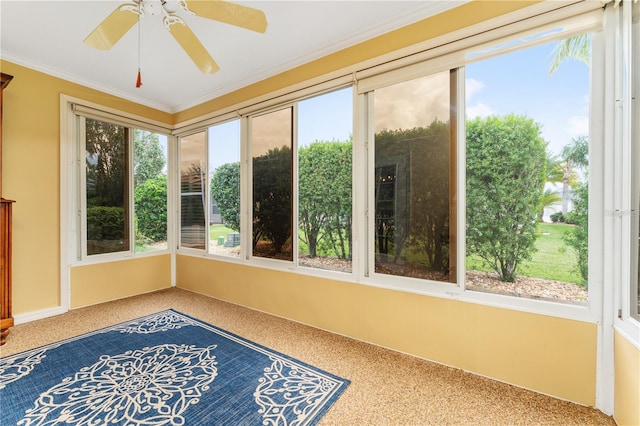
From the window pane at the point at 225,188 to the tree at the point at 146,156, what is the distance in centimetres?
95

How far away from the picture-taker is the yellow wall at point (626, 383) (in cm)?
143

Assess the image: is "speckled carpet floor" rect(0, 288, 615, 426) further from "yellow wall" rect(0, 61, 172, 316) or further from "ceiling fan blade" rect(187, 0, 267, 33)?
"ceiling fan blade" rect(187, 0, 267, 33)

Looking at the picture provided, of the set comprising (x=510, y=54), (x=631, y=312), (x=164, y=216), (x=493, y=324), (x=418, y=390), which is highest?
(x=510, y=54)

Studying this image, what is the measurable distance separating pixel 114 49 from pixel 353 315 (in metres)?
3.56

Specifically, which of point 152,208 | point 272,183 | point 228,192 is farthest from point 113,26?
point 152,208

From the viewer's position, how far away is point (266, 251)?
A: 3426 millimetres

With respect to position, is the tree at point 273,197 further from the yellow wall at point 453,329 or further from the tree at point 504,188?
the tree at point 504,188

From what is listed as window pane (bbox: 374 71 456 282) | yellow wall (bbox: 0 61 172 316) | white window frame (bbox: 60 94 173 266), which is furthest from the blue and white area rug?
white window frame (bbox: 60 94 173 266)

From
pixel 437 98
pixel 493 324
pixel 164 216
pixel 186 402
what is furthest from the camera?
pixel 164 216

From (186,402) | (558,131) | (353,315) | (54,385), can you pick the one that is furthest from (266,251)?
(558,131)

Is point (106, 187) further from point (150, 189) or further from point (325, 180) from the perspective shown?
point (325, 180)

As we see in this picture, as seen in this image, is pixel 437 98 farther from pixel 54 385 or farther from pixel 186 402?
pixel 54 385

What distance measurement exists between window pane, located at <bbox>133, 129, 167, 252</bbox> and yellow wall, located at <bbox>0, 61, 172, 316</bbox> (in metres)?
0.91

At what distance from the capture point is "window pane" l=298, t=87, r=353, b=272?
2.79 meters
